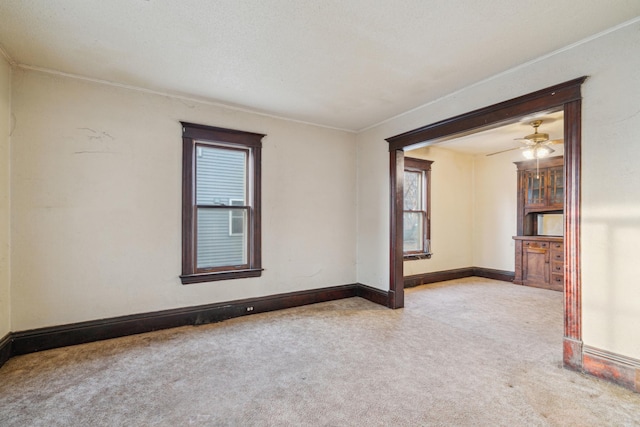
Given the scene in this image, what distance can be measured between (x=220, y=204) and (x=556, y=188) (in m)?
5.78

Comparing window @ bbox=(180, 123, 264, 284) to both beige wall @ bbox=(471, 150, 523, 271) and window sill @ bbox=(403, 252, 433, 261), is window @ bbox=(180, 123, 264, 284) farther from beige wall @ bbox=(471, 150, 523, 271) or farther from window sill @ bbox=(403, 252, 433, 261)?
beige wall @ bbox=(471, 150, 523, 271)

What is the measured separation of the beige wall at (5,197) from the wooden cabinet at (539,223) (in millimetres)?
7212

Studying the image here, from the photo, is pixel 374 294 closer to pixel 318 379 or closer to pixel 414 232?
pixel 414 232

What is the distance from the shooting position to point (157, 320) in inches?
130

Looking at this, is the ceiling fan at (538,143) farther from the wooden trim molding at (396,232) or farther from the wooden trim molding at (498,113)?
the wooden trim molding at (396,232)

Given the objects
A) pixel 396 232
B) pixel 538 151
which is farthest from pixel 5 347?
pixel 538 151

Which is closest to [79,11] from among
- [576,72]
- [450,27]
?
[450,27]

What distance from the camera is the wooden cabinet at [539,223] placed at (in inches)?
207

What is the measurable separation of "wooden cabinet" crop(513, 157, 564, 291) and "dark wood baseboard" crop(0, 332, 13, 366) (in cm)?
715

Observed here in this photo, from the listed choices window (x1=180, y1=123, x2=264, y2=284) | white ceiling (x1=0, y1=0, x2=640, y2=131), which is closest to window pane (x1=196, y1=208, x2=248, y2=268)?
window (x1=180, y1=123, x2=264, y2=284)

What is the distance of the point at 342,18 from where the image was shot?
2.11 meters

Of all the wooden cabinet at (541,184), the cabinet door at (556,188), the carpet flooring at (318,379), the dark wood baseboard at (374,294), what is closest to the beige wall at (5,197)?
the carpet flooring at (318,379)

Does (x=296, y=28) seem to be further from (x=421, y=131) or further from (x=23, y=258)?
(x=23, y=258)

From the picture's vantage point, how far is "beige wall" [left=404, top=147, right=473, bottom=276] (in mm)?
5922
